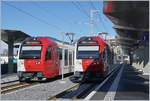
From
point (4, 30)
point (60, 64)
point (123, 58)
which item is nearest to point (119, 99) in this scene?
point (60, 64)

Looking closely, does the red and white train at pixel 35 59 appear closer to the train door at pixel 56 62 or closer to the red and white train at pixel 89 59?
the train door at pixel 56 62

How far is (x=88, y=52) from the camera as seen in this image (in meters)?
28.4

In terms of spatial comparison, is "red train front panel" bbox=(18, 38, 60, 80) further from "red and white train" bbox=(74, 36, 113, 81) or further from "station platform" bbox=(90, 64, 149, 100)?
"station platform" bbox=(90, 64, 149, 100)

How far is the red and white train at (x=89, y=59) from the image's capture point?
28.0 metres

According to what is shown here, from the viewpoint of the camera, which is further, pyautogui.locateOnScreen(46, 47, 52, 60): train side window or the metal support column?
the metal support column

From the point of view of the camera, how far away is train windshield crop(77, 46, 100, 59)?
28.1 m

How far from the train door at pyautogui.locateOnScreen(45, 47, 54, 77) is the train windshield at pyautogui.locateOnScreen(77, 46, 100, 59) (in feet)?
6.36

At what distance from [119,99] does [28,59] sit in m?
12.4

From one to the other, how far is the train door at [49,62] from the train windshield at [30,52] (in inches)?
23.3

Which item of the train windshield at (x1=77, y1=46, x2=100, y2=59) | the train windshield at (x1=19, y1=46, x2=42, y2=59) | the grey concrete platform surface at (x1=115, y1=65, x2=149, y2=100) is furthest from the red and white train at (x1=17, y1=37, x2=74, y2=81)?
the grey concrete platform surface at (x1=115, y1=65, x2=149, y2=100)

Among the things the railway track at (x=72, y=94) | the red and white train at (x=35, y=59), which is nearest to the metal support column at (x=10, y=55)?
the red and white train at (x=35, y=59)

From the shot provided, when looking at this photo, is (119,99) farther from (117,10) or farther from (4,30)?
(4,30)

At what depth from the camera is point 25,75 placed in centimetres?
2831

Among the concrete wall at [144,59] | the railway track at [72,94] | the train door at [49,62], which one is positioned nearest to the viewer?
the railway track at [72,94]
